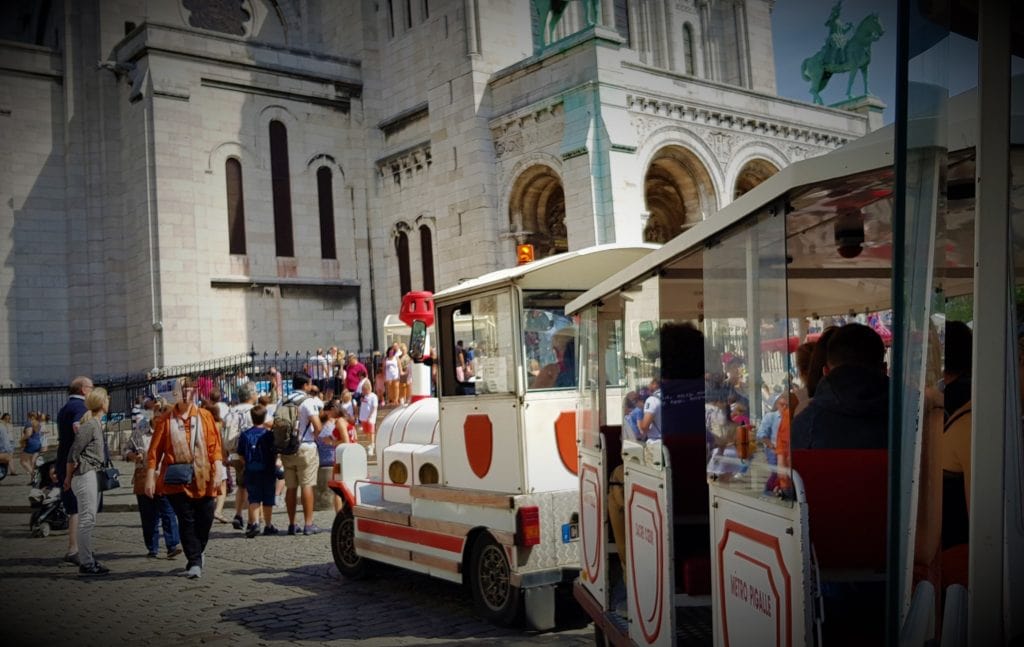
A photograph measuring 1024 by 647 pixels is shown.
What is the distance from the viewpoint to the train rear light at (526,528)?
21.0 ft

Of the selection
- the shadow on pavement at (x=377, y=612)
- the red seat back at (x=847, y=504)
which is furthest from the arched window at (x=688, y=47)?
the red seat back at (x=847, y=504)

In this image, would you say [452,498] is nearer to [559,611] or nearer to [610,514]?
[559,611]

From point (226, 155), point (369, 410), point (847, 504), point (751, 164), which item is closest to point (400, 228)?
point (226, 155)

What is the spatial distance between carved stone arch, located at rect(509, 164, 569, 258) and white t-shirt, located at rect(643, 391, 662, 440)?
67.7 ft

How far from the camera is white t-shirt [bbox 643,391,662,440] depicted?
14.8 ft

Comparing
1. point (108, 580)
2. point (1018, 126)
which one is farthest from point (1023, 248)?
point (108, 580)

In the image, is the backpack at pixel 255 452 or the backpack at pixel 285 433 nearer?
the backpack at pixel 285 433

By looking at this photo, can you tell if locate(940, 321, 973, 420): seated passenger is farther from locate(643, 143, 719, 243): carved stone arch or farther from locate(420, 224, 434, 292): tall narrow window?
locate(420, 224, 434, 292): tall narrow window

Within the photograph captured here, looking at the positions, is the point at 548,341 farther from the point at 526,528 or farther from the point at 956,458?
the point at 956,458

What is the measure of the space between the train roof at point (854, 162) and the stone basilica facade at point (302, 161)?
19552 millimetres

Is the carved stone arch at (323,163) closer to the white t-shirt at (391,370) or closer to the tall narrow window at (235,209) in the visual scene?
the tall narrow window at (235,209)

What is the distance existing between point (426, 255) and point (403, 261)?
1.33 meters

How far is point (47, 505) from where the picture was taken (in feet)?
42.1

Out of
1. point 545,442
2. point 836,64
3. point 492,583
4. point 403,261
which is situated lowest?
point 492,583
